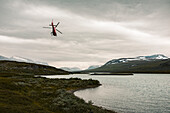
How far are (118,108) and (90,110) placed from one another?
1157cm

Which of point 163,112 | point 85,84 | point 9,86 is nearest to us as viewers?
point 163,112

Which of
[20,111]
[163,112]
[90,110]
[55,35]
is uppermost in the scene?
[55,35]

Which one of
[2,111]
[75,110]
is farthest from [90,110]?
[2,111]

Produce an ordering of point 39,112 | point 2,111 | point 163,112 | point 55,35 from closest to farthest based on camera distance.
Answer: point 2,111 → point 39,112 → point 55,35 → point 163,112

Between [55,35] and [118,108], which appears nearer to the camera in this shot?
[55,35]

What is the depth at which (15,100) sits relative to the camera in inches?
1164

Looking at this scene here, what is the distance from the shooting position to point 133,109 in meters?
38.3

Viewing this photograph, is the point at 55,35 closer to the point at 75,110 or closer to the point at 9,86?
the point at 75,110

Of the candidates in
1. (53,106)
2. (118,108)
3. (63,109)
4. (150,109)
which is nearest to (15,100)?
(53,106)

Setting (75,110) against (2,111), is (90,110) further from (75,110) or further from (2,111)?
(2,111)

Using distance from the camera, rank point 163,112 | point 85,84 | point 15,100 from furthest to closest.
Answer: point 85,84 < point 163,112 < point 15,100

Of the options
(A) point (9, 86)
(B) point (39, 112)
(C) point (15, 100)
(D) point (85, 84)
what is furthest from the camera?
(D) point (85, 84)

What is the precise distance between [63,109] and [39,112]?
6374 mm

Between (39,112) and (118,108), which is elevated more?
(39,112)
